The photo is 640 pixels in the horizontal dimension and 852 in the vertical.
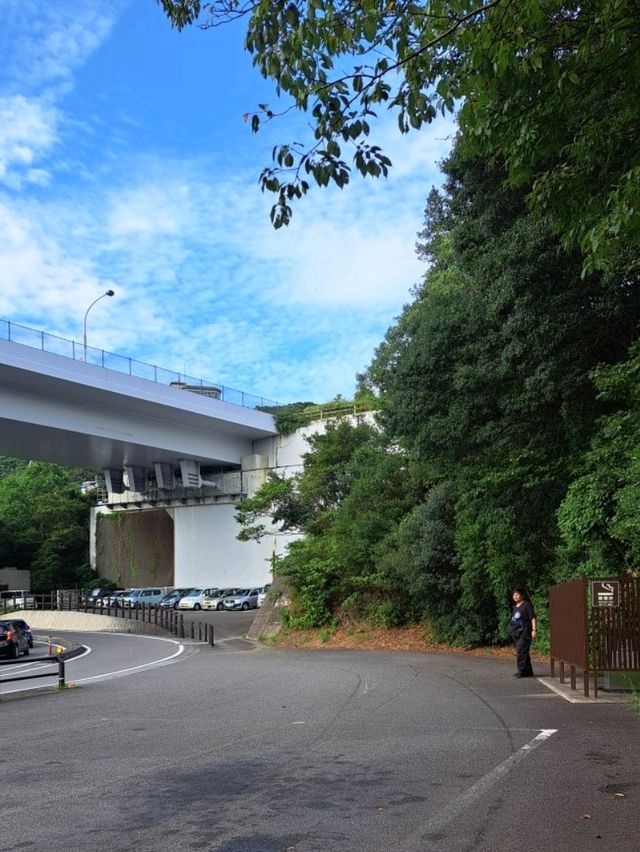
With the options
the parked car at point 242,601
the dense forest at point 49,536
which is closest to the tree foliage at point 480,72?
the parked car at point 242,601

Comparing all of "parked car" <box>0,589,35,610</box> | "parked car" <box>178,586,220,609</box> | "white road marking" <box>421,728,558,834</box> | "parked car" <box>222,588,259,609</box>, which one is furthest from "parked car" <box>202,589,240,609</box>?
"white road marking" <box>421,728,558,834</box>

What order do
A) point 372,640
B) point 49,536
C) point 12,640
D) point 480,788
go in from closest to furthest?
point 480,788, point 372,640, point 12,640, point 49,536

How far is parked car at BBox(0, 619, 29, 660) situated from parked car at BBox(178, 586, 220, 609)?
29.1 metres

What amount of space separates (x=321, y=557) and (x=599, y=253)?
2229 centimetres

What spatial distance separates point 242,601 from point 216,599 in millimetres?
2320

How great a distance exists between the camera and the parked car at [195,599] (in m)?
54.7

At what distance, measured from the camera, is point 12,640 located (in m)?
24.6

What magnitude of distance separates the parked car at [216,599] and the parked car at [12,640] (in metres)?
28.3

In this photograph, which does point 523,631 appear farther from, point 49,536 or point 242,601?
point 49,536

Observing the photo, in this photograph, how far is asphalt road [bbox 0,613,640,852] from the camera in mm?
5211

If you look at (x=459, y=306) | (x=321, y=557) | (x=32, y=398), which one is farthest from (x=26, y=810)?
(x=32, y=398)

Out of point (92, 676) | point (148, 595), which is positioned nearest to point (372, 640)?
point (92, 676)

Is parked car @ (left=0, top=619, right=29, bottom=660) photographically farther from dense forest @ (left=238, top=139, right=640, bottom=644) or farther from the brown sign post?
the brown sign post

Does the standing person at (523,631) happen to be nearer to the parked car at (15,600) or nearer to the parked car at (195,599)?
the parked car at (195,599)
